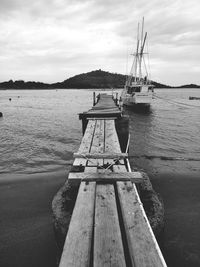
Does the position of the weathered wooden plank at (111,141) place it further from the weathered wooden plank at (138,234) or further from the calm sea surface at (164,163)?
the weathered wooden plank at (138,234)

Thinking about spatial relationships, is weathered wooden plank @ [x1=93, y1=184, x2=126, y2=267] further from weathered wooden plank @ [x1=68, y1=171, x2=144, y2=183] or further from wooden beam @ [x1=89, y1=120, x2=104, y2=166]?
wooden beam @ [x1=89, y1=120, x2=104, y2=166]

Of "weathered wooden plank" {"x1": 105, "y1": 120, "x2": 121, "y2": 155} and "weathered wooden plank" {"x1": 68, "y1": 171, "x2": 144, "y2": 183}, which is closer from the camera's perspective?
"weathered wooden plank" {"x1": 68, "y1": 171, "x2": 144, "y2": 183}

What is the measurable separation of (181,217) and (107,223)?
147 inches

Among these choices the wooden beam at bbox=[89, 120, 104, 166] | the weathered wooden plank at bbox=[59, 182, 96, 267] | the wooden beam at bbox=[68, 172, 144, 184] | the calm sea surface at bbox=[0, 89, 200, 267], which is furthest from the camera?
the wooden beam at bbox=[89, 120, 104, 166]

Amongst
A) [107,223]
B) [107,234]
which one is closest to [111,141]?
[107,223]

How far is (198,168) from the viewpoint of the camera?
9.81 metres

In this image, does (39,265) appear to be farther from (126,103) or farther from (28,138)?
(126,103)

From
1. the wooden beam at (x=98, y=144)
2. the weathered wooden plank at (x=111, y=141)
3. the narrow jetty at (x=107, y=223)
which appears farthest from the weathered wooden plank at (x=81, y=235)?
the weathered wooden plank at (x=111, y=141)

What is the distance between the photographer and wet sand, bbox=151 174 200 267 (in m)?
4.39

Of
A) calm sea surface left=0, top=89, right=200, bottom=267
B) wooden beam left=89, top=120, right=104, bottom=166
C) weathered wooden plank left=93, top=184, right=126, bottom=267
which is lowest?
calm sea surface left=0, top=89, right=200, bottom=267

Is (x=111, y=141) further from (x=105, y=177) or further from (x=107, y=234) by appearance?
(x=107, y=234)

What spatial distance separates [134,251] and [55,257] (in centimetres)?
260

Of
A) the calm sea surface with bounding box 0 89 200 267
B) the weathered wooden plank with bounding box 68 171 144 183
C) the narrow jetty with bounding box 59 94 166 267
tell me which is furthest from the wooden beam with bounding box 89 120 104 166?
the calm sea surface with bounding box 0 89 200 267

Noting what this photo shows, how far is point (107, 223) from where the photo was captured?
2879 mm
